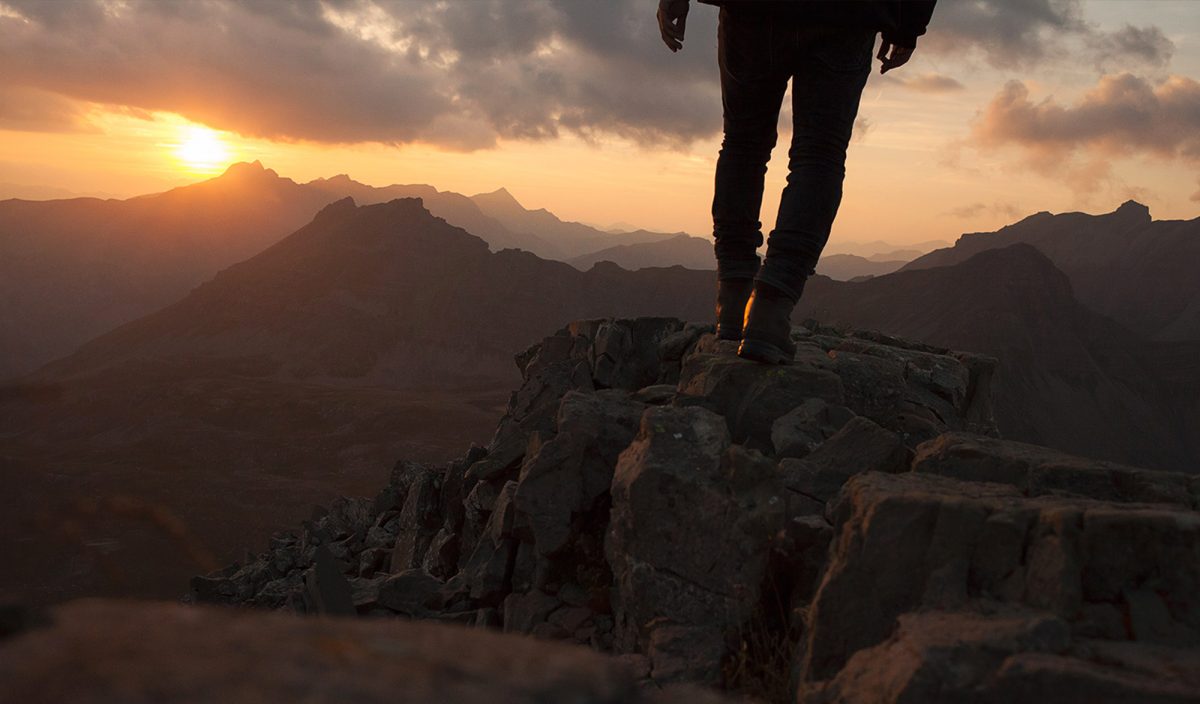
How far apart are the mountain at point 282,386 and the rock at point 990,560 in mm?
3469

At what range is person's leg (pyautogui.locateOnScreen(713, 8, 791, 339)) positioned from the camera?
3.72 m

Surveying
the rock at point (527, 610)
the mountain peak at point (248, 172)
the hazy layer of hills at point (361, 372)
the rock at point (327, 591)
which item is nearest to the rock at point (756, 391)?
the rock at point (527, 610)

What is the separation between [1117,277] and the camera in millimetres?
81625

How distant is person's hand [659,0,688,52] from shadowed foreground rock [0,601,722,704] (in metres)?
3.44

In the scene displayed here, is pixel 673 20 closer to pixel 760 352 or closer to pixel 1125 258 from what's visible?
A: pixel 760 352

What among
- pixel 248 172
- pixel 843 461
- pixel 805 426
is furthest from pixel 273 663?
pixel 248 172

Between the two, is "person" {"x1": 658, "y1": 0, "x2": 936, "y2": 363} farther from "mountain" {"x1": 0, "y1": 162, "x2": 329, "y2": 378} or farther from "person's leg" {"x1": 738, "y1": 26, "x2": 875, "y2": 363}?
"mountain" {"x1": 0, "y1": 162, "x2": 329, "y2": 378}

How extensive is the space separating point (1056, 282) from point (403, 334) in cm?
5707

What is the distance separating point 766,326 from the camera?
163 inches

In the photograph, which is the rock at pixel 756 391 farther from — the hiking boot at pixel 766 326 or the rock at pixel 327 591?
the rock at pixel 327 591

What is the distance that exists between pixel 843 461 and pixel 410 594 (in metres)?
2.73

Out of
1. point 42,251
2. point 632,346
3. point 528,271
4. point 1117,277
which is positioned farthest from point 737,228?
point 42,251

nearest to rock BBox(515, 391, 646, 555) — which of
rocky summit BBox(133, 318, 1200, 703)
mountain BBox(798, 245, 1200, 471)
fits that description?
rocky summit BBox(133, 318, 1200, 703)

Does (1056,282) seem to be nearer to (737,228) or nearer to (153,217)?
(737,228)
